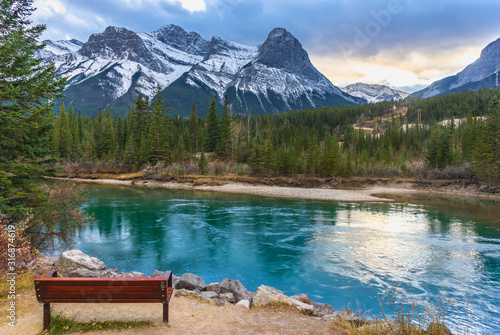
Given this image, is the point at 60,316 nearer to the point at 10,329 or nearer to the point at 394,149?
the point at 10,329

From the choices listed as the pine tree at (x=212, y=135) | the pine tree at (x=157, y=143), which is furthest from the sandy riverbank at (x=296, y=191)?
the pine tree at (x=212, y=135)

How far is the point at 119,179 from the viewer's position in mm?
75812

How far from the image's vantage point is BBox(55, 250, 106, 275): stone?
36.0 feet

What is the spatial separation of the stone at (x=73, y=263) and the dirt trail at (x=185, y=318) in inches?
140

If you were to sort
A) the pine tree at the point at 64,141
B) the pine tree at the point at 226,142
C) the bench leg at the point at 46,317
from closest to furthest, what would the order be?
1. the bench leg at the point at 46,317
2. the pine tree at the point at 226,142
3. the pine tree at the point at 64,141

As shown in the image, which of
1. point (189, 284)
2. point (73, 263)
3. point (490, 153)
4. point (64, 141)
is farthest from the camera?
point (64, 141)

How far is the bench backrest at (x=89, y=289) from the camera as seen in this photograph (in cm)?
564

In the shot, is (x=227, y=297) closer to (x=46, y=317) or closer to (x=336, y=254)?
(x=46, y=317)

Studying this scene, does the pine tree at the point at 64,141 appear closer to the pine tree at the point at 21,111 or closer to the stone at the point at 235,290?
the pine tree at the point at 21,111

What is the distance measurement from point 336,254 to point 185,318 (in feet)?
42.1

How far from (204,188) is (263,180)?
1517cm

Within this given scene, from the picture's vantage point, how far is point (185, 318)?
274 inches

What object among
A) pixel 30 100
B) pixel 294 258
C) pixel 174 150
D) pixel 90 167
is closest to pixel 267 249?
pixel 294 258

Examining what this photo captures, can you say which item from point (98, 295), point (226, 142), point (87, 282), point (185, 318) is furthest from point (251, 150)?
point (98, 295)
